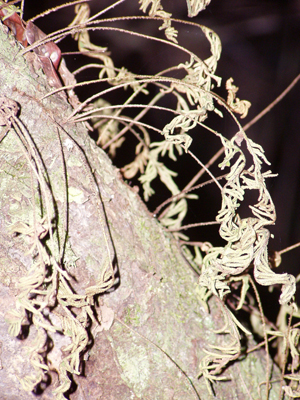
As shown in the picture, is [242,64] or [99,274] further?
[242,64]

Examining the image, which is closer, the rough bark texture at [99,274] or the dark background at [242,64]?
the rough bark texture at [99,274]

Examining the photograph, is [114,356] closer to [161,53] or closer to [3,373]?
[3,373]

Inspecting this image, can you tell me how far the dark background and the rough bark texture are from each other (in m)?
0.77

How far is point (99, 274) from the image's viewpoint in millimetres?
555

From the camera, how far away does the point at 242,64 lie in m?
1.81

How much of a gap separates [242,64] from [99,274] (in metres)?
1.78

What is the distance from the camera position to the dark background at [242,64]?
1487 millimetres

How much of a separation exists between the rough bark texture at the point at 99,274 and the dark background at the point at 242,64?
0.77 metres

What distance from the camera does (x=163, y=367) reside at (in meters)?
0.59

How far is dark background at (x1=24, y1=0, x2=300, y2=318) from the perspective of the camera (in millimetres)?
1487

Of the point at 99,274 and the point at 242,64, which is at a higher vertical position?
the point at 242,64

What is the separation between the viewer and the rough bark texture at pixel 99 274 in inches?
20.5

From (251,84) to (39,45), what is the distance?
1658 millimetres

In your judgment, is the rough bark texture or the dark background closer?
the rough bark texture
